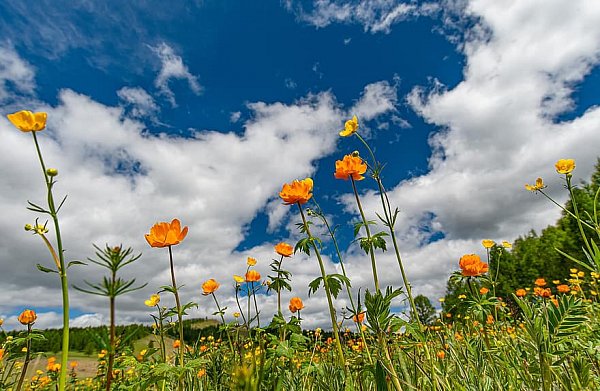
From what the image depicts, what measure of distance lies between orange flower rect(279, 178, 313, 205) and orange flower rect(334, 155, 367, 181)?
32cm

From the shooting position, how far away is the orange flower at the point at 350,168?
302 cm

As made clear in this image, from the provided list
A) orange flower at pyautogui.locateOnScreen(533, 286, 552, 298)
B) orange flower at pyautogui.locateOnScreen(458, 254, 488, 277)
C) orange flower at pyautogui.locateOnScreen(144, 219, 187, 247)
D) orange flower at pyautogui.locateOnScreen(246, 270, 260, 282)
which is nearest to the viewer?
orange flower at pyautogui.locateOnScreen(144, 219, 187, 247)

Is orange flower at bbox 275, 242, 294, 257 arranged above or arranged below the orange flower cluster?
above

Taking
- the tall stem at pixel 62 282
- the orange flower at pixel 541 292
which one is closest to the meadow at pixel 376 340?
the tall stem at pixel 62 282

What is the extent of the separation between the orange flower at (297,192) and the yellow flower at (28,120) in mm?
1644

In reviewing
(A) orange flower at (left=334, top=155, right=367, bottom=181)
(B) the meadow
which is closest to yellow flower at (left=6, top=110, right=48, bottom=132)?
(B) the meadow

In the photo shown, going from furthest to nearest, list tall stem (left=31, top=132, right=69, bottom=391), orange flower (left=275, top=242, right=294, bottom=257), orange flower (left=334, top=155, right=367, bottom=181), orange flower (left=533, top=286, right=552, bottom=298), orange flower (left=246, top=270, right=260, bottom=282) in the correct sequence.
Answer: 1. orange flower (left=533, top=286, right=552, bottom=298)
2. orange flower (left=246, top=270, right=260, bottom=282)
3. orange flower (left=275, top=242, right=294, bottom=257)
4. orange flower (left=334, top=155, right=367, bottom=181)
5. tall stem (left=31, top=132, right=69, bottom=391)

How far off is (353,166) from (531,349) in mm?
1860

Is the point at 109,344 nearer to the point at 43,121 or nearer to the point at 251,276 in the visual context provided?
the point at 43,121

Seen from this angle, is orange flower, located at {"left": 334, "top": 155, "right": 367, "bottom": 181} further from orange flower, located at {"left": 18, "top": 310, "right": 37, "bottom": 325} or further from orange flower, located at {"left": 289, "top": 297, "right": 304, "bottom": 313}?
orange flower, located at {"left": 18, "top": 310, "right": 37, "bottom": 325}

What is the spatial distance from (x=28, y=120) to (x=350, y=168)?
219 centimetres

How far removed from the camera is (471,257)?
277cm

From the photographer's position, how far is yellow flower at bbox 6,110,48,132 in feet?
4.87

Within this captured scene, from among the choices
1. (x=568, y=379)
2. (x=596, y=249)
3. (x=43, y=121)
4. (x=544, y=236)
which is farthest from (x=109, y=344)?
(x=544, y=236)
